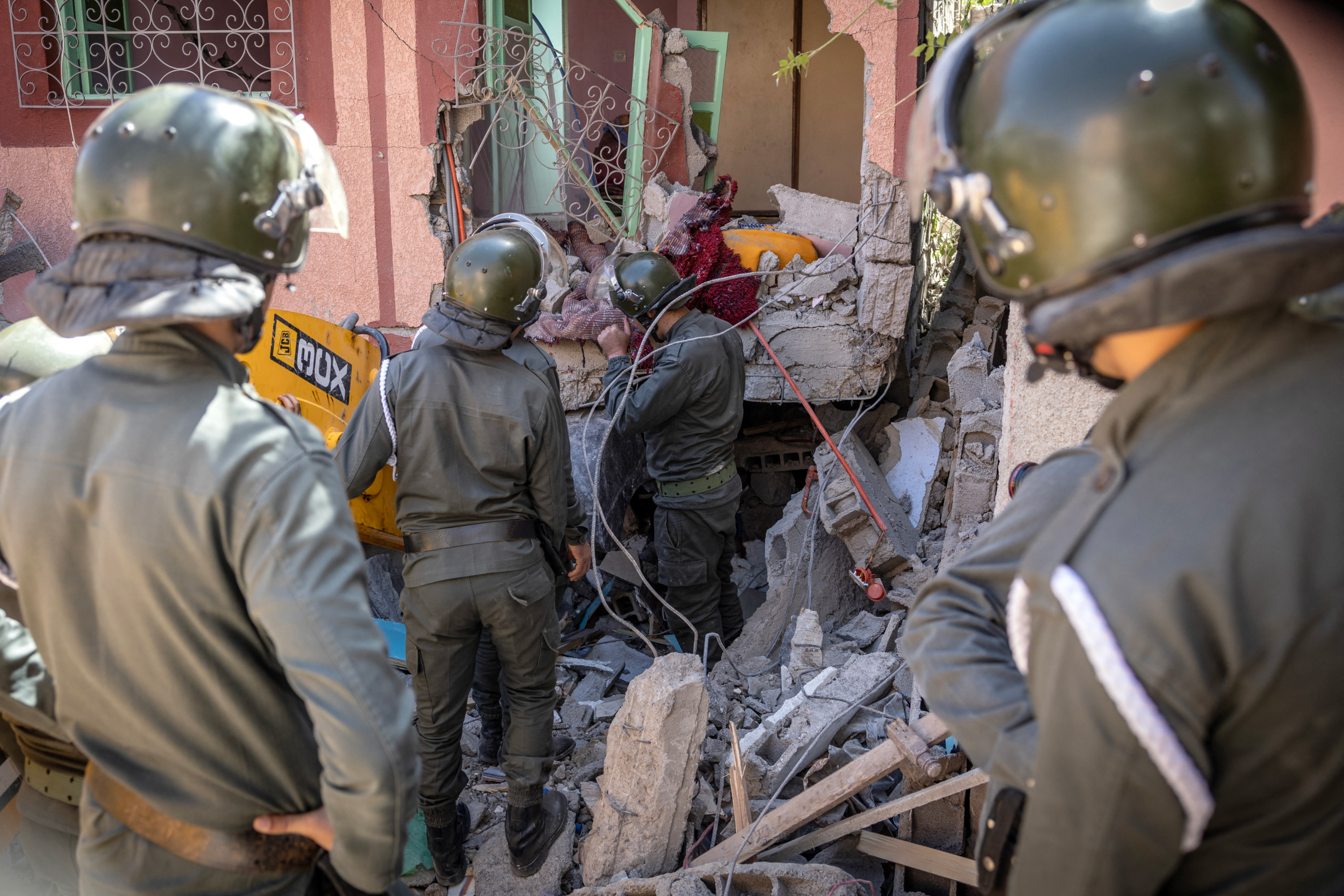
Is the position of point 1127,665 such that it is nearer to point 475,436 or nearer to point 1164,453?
point 1164,453

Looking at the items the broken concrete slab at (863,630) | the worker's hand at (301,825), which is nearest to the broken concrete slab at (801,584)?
the broken concrete slab at (863,630)

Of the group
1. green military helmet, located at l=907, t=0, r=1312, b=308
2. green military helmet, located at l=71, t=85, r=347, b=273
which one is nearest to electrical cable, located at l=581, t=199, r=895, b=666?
green military helmet, located at l=71, t=85, r=347, b=273

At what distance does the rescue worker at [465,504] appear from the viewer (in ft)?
11.8

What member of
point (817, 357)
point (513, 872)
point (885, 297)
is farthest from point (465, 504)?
point (885, 297)

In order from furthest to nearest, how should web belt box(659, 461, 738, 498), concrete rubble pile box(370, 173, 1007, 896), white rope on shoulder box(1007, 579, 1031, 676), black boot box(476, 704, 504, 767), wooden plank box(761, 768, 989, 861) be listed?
web belt box(659, 461, 738, 498)
black boot box(476, 704, 504, 767)
concrete rubble pile box(370, 173, 1007, 896)
wooden plank box(761, 768, 989, 861)
white rope on shoulder box(1007, 579, 1031, 676)

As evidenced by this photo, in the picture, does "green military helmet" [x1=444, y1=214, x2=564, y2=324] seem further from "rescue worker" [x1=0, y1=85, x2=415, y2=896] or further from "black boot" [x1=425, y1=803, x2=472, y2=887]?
"black boot" [x1=425, y1=803, x2=472, y2=887]

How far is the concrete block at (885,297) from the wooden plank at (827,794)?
373 centimetres

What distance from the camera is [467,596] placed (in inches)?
141

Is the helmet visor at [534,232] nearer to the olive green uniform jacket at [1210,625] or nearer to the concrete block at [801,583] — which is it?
the concrete block at [801,583]

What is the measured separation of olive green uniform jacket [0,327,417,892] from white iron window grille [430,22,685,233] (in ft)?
15.9

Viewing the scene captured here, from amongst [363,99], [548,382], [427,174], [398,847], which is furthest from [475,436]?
[363,99]

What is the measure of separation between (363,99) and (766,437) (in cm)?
394

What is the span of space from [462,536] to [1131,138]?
9.70 ft

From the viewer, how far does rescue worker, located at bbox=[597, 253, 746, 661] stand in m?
5.30
